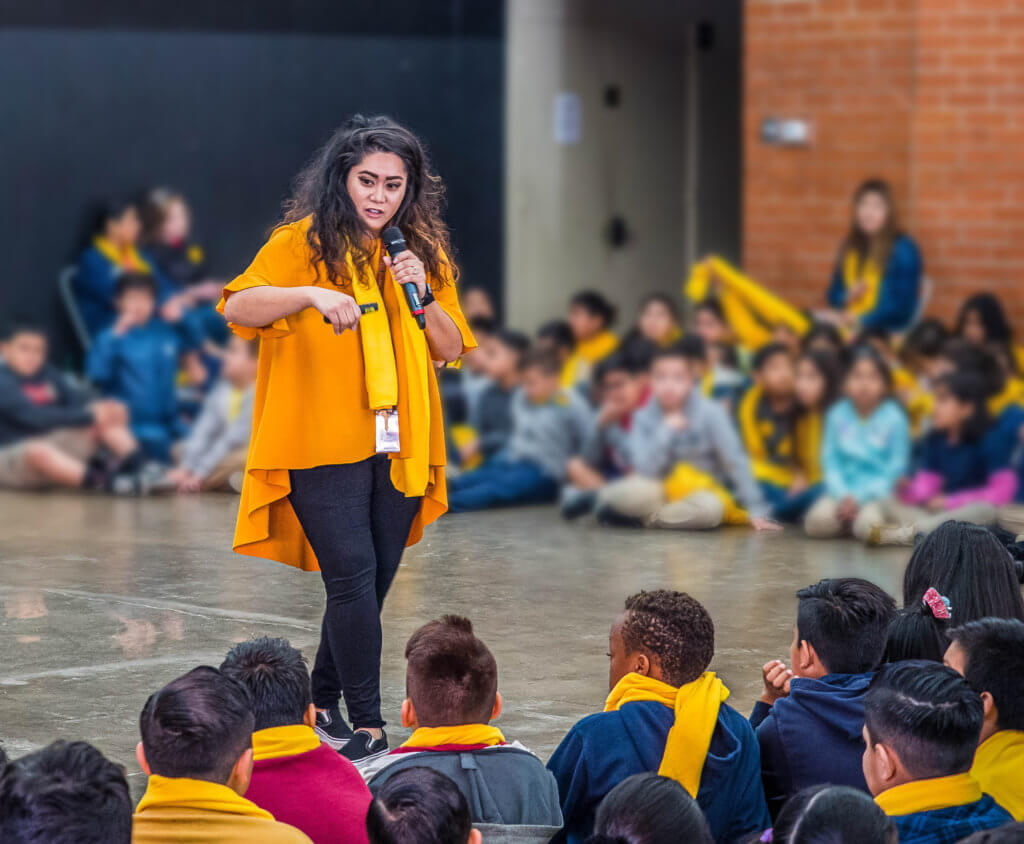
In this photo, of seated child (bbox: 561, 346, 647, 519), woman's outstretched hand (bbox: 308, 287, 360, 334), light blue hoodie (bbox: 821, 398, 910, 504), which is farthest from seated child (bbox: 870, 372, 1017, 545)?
woman's outstretched hand (bbox: 308, 287, 360, 334)

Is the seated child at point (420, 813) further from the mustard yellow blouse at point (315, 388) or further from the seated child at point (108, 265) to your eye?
the seated child at point (108, 265)

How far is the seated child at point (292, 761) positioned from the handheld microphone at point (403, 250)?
0.88 meters

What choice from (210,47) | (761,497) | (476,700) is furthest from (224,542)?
(210,47)

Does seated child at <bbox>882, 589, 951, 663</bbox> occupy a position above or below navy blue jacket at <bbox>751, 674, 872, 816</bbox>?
above

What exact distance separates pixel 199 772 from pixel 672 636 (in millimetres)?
1071

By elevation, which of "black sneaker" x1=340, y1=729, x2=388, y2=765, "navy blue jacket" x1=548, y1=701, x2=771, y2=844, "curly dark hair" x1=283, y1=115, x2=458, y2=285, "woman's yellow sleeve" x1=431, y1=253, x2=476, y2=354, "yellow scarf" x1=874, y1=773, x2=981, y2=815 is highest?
"curly dark hair" x1=283, y1=115, x2=458, y2=285

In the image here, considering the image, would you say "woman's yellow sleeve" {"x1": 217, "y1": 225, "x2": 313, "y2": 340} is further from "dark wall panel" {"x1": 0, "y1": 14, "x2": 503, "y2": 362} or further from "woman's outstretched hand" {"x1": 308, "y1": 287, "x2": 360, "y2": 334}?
"dark wall panel" {"x1": 0, "y1": 14, "x2": 503, "y2": 362}

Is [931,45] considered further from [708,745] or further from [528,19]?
[708,745]

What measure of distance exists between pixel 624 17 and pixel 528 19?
839 mm

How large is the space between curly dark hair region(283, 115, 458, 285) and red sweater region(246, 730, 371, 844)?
121 cm

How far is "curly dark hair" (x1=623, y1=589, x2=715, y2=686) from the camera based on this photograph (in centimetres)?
357

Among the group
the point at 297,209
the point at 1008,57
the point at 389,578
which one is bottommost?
the point at 389,578

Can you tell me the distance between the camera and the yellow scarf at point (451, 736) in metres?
3.39

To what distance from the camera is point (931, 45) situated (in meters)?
9.84
